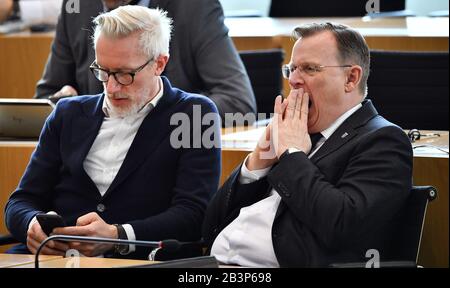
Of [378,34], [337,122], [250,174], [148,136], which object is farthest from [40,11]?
[337,122]

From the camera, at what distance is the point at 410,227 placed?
216cm

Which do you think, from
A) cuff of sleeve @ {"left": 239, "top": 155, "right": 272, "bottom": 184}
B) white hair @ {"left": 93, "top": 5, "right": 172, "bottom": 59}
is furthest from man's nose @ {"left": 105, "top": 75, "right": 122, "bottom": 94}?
cuff of sleeve @ {"left": 239, "top": 155, "right": 272, "bottom": 184}

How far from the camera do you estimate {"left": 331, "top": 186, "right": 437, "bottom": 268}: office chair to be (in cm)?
214

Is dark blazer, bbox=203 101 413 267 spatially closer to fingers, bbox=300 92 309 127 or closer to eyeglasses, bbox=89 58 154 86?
fingers, bbox=300 92 309 127

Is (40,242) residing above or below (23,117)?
below

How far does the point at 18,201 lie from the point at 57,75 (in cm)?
106

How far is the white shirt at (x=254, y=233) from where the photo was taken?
88.4 inches

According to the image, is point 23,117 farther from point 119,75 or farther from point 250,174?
point 250,174

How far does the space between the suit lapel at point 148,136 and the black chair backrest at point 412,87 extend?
4.24 ft

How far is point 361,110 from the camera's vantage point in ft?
7.50

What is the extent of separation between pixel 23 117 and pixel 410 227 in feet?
4.47

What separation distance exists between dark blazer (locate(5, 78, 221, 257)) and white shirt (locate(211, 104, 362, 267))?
0.60 ft
